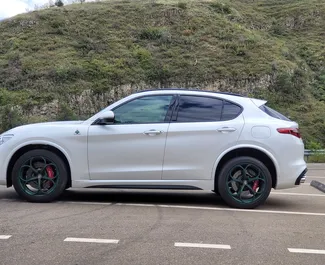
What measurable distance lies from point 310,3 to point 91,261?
61.7m

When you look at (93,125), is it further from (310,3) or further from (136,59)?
(310,3)

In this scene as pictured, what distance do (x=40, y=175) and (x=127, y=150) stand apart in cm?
135

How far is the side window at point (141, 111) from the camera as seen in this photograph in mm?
6801

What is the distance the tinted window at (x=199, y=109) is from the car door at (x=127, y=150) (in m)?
0.33

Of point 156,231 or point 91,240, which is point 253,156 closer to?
point 156,231

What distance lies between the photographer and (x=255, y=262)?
4.28 meters

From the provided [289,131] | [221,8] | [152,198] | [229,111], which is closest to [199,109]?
[229,111]

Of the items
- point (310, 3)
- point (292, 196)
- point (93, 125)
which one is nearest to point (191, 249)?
point (93, 125)

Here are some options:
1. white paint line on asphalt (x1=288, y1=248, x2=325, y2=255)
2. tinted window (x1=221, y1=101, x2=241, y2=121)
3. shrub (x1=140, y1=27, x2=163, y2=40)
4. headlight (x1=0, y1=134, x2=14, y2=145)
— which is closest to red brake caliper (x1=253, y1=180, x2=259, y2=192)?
tinted window (x1=221, y1=101, x2=241, y2=121)

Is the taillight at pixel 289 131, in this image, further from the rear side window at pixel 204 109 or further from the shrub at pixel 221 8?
the shrub at pixel 221 8

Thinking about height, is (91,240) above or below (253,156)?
below

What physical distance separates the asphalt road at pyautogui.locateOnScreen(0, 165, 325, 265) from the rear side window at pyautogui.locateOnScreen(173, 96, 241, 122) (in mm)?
1321

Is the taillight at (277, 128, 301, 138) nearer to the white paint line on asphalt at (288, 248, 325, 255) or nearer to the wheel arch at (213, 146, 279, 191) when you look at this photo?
the wheel arch at (213, 146, 279, 191)

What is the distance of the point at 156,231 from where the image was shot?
17.2 ft
